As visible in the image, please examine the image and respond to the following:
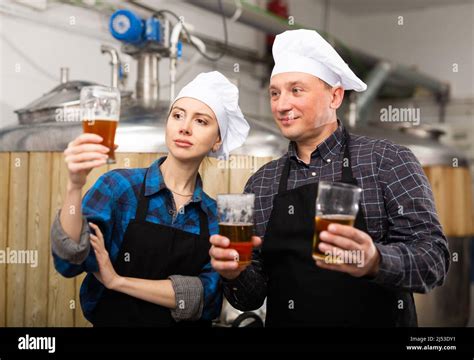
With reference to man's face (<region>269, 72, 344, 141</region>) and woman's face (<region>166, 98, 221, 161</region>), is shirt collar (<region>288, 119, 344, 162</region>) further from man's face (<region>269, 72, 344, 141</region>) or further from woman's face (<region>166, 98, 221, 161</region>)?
woman's face (<region>166, 98, 221, 161</region>)

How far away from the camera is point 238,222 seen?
1143 mm

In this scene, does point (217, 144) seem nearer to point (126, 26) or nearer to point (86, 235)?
point (86, 235)

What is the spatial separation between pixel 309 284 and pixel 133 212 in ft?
1.59

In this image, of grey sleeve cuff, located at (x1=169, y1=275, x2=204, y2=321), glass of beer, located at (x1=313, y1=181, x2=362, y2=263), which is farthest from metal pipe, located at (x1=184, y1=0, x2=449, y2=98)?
glass of beer, located at (x1=313, y1=181, x2=362, y2=263)

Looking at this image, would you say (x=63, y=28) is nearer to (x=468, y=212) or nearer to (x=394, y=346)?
(x=394, y=346)

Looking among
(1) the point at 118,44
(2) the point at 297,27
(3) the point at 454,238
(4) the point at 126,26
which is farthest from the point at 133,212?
(2) the point at 297,27

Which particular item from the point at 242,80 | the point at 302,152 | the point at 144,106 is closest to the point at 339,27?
the point at 242,80

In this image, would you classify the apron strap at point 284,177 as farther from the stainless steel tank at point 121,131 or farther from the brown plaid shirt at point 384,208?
the stainless steel tank at point 121,131

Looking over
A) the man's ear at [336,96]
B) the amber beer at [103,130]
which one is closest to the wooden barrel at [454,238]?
the man's ear at [336,96]

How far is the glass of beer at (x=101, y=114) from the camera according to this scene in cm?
113

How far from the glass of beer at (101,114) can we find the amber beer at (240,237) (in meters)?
0.29

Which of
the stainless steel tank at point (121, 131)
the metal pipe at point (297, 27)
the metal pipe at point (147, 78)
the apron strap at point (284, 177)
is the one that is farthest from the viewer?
the metal pipe at point (297, 27)

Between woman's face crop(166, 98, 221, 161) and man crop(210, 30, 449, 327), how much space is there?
18 centimetres

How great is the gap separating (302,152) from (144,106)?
771 mm
